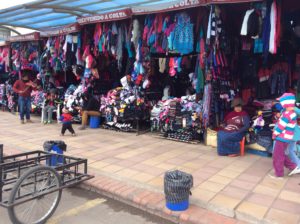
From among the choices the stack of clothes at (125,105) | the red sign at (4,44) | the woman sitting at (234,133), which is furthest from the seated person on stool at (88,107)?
the red sign at (4,44)

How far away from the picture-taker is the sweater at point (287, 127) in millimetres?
4715

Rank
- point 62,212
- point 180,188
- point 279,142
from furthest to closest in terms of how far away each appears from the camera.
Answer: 1. point 279,142
2. point 62,212
3. point 180,188

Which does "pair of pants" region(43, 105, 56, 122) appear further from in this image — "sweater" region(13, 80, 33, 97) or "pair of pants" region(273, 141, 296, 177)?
"pair of pants" region(273, 141, 296, 177)

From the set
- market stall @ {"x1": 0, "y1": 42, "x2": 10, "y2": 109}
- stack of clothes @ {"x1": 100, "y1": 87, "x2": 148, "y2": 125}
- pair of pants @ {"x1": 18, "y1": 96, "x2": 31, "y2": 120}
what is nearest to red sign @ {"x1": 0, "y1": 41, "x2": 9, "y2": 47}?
market stall @ {"x1": 0, "y1": 42, "x2": 10, "y2": 109}

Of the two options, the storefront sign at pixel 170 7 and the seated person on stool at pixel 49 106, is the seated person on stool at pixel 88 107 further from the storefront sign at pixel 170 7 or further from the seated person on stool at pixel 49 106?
the storefront sign at pixel 170 7

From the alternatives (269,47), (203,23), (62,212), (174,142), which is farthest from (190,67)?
(62,212)

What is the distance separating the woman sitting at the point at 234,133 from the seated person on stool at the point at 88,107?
4.12 metres

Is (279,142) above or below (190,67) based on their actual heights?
below

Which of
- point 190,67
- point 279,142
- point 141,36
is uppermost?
point 141,36

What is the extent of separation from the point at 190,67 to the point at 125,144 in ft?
8.99

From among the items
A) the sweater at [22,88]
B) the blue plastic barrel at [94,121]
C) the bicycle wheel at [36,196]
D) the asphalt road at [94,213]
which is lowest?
the asphalt road at [94,213]

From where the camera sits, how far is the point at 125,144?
274 inches

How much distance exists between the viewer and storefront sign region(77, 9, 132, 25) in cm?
715

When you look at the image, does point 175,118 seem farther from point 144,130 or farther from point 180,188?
point 180,188
